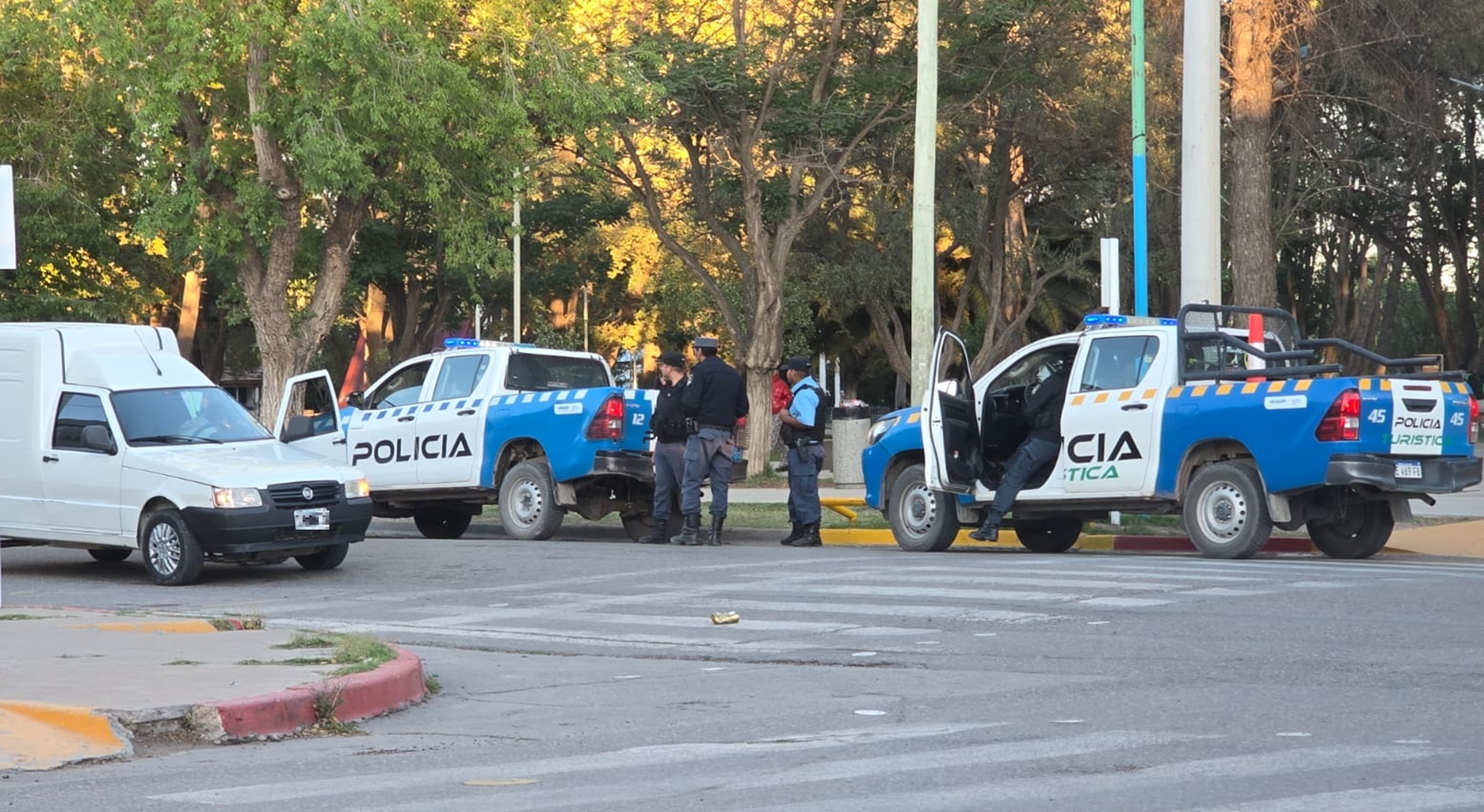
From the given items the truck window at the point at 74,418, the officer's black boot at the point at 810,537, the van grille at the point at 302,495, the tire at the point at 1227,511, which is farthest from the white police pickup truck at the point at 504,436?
the tire at the point at 1227,511

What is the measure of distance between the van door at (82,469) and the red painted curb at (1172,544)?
9325mm

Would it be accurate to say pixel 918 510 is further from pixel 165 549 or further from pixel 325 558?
pixel 165 549

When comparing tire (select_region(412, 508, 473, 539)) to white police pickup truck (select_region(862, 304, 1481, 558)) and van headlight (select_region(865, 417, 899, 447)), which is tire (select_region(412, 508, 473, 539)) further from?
white police pickup truck (select_region(862, 304, 1481, 558))

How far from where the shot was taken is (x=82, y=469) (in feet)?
50.2

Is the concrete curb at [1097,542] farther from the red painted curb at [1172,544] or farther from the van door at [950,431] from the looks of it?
the van door at [950,431]

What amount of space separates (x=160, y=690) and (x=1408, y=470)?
10050 mm

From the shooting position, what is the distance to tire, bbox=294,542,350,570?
15.7m

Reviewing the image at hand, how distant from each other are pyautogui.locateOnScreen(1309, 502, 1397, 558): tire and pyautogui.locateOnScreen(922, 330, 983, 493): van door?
119 inches

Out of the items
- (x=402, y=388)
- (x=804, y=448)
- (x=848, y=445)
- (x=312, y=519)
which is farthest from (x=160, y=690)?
(x=848, y=445)

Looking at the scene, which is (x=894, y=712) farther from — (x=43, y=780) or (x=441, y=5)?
(x=441, y=5)

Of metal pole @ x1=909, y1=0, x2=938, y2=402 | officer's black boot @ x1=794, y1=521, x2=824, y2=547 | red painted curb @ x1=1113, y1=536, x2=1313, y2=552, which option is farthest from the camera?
metal pole @ x1=909, y1=0, x2=938, y2=402

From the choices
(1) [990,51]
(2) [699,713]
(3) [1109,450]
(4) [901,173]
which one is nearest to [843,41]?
(1) [990,51]

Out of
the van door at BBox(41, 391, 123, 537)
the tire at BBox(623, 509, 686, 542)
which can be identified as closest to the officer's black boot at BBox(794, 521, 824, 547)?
the tire at BBox(623, 509, 686, 542)

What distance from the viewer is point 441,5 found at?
28188 millimetres
